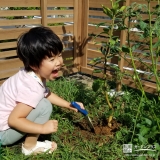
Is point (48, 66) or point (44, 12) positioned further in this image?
point (44, 12)

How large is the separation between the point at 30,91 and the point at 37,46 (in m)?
0.30

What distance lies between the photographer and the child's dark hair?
169 cm

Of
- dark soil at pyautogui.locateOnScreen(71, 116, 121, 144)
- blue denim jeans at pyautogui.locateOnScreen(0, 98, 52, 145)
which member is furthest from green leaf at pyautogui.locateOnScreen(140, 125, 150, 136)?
blue denim jeans at pyautogui.locateOnScreen(0, 98, 52, 145)

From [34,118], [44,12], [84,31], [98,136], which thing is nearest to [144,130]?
[98,136]

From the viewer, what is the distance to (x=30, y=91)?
1.71 meters

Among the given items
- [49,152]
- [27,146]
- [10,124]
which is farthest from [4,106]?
[49,152]

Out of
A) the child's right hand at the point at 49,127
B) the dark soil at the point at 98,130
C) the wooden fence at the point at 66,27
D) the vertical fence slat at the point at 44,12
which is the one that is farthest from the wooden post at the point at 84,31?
the child's right hand at the point at 49,127

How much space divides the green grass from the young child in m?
0.25

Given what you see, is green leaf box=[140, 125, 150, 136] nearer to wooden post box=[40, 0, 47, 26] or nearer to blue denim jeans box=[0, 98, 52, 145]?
blue denim jeans box=[0, 98, 52, 145]

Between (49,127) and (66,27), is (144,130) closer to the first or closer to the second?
(49,127)

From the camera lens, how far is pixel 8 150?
1.96 m

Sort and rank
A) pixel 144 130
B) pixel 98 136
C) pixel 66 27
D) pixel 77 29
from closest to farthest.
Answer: pixel 144 130, pixel 98 136, pixel 66 27, pixel 77 29

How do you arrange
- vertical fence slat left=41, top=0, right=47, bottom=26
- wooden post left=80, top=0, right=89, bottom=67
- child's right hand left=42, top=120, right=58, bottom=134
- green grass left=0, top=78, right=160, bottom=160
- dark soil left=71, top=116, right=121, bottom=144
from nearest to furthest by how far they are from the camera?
child's right hand left=42, top=120, right=58, bottom=134
green grass left=0, top=78, right=160, bottom=160
dark soil left=71, top=116, right=121, bottom=144
vertical fence slat left=41, top=0, right=47, bottom=26
wooden post left=80, top=0, right=89, bottom=67

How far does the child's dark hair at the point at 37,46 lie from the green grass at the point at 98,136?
718 millimetres
